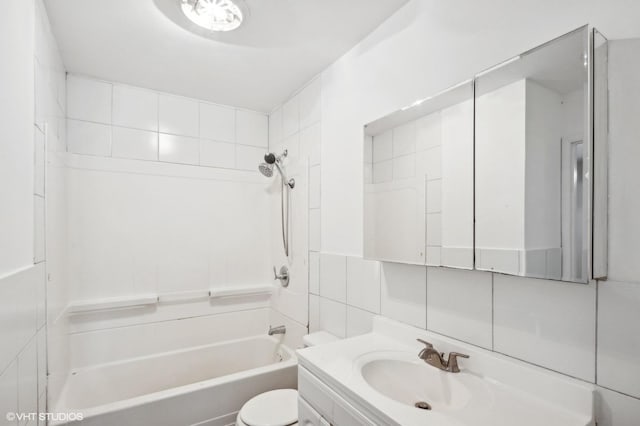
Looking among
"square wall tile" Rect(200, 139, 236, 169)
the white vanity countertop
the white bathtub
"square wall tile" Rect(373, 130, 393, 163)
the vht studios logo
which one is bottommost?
the white bathtub

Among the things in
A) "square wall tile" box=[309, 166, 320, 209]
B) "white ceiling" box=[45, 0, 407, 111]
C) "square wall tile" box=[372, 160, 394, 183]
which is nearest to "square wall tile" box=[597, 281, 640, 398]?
"square wall tile" box=[372, 160, 394, 183]

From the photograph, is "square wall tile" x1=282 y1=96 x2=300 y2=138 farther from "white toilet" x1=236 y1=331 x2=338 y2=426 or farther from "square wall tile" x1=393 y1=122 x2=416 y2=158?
"white toilet" x1=236 y1=331 x2=338 y2=426

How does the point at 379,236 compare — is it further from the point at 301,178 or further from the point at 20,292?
the point at 20,292

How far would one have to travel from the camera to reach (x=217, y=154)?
8.39 ft

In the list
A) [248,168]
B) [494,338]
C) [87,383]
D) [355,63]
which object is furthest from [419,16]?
[87,383]

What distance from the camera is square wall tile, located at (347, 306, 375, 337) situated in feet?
5.41

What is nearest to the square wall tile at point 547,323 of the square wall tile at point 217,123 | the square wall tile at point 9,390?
the square wall tile at point 9,390

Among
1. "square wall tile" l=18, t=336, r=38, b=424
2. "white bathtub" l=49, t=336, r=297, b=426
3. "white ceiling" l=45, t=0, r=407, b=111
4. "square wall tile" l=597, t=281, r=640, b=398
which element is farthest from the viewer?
"white bathtub" l=49, t=336, r=297, b=426

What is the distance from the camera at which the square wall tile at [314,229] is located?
208 centimetres

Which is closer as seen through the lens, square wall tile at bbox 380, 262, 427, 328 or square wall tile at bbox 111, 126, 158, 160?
square wall tile at bbox 380, 262, 427, 328

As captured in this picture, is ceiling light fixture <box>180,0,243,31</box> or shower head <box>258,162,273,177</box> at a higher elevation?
ceiling light fixture <box>180,0,243,31</box>

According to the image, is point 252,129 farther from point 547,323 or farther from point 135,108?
point 547,323

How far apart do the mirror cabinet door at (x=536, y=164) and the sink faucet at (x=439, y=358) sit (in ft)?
1.17

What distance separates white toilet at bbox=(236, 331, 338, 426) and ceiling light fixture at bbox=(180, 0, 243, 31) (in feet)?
5.66
